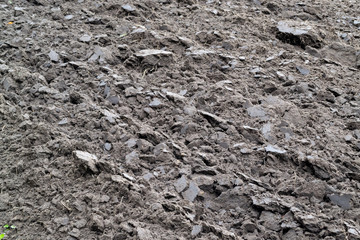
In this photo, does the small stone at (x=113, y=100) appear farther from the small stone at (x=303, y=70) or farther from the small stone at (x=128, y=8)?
the small stone at (x=303, y=70)

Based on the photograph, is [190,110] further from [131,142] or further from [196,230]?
[196,230]

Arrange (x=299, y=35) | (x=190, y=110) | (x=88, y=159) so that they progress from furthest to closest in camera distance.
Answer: (x=299, y=35)
(x=190, y=110)
(x=88, y=159)

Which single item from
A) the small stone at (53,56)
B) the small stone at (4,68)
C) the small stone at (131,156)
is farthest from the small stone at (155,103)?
the small stone at (4,68)

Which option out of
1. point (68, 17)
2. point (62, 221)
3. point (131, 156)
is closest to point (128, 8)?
point (68, 17)

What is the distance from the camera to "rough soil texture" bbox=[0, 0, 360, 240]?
9.18 feet

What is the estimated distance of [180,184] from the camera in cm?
300

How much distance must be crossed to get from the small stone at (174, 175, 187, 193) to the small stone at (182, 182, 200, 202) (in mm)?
40

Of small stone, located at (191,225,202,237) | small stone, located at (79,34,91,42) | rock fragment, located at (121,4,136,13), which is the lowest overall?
small stone, located at (191,225,202,237)

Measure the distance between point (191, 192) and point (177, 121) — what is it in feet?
2.66

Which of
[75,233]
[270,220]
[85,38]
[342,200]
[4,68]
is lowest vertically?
[75,233]

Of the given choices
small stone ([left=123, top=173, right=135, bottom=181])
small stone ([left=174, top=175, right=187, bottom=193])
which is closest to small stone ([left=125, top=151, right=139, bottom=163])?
small stone ([left=123, top=173, right=135, bottom=181])

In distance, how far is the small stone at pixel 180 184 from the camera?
296 cm

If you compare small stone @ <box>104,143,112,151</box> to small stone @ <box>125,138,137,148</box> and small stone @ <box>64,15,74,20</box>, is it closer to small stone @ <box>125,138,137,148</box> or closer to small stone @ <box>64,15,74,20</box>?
small stone @ <box>125,138,137,148</box>

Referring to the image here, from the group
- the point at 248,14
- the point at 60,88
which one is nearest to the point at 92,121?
the point at 60,88
